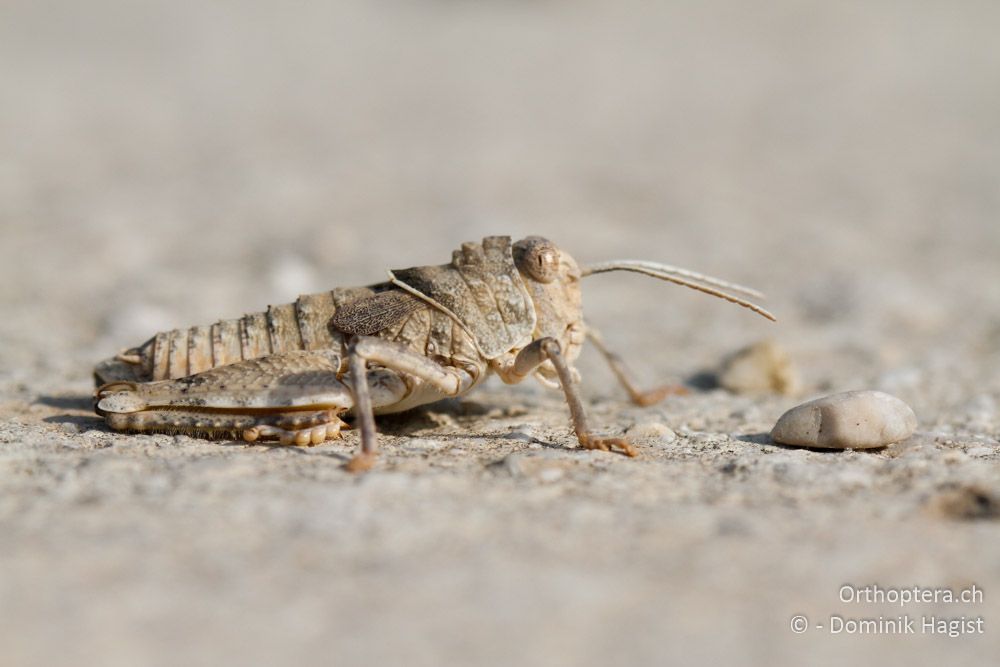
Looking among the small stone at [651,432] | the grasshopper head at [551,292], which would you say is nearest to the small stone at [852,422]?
the small stone at [651,432]

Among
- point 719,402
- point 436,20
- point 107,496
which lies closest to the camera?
point 107,496

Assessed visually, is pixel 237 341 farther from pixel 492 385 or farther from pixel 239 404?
pixel 492 385

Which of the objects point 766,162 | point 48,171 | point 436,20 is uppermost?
point 436,20

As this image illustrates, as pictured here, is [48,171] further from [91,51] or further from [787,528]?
[787,528]

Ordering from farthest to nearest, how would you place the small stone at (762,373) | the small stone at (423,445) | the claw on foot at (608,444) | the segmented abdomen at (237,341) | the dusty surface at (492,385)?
the small stone at (762,373)
the segmented abdomen at (237,341)
the small stone at (423,445)
the claw on foot at (608,444)
the dusty surface at (492,385)

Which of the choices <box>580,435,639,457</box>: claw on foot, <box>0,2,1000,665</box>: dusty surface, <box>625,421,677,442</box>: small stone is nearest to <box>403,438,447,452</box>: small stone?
<box>0,2,1000,665</box>: dusty surface

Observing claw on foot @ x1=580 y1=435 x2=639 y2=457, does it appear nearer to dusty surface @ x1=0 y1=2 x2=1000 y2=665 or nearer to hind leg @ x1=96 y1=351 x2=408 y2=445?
dusty surface @ x1=0 y1=2 x2=1000 y2=665

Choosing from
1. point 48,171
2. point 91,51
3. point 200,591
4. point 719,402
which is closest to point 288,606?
point 200,591

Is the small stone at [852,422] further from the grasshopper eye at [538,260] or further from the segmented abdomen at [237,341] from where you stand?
the segmented abdomen at [237,341]
